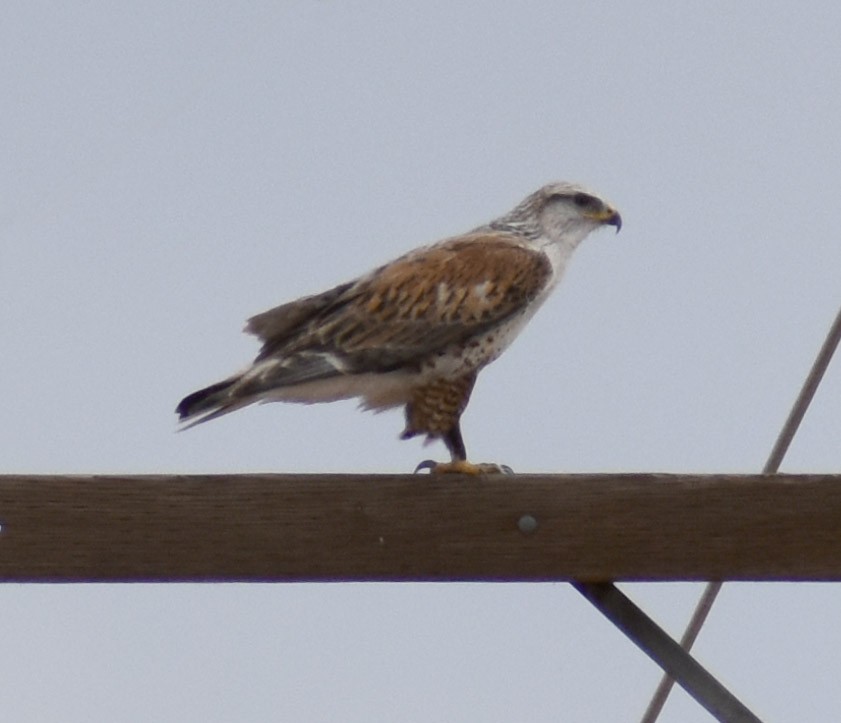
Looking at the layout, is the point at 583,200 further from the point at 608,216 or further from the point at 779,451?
the point at 779,451

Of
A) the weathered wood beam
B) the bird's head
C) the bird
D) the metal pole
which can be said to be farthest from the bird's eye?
the weathered wood beam

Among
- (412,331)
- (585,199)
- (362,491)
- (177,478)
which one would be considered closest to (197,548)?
(177,478)

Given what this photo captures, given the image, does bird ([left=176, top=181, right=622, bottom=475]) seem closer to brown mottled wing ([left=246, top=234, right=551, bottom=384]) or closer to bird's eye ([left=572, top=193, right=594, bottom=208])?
brown mottled wing ([left=246, top=234, right=551, bottom=384])

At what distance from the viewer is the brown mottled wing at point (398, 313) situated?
4.02 meters

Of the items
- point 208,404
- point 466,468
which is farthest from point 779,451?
point 208,404

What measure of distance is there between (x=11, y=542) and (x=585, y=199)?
2.65 meters

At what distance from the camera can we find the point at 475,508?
9.38 ft

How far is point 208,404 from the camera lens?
12.0ft

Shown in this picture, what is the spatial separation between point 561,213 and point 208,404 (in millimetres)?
1668

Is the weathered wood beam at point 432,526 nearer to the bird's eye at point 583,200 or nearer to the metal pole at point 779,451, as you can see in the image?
the metal pole at point 779,451

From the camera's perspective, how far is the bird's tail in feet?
11.8

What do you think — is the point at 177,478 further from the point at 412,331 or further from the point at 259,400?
the point at 412,331

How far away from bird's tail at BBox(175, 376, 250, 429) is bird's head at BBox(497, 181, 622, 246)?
55.5 inches
